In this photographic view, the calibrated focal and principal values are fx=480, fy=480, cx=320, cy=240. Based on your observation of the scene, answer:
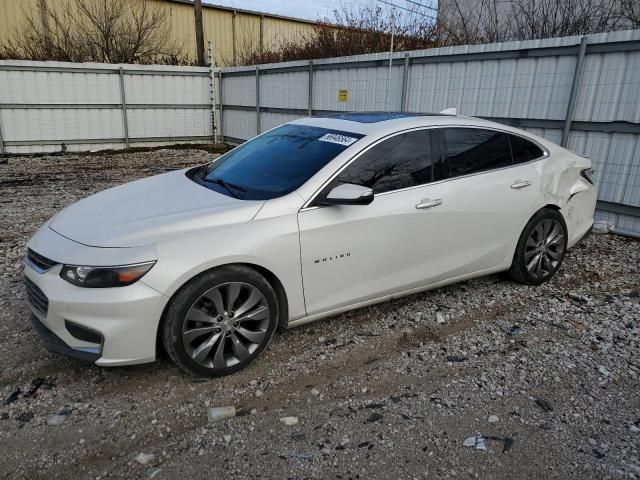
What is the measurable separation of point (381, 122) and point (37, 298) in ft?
8.68

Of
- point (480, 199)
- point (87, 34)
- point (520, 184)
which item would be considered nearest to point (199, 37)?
point (87, 34)

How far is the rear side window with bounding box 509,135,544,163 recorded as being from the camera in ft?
13.7

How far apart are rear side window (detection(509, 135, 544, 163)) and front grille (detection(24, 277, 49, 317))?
370 centimetres

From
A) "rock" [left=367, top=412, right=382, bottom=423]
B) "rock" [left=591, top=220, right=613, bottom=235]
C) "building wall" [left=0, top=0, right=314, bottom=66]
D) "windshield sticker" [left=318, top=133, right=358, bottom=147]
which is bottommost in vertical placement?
"rock" [left=367, top=412, right=382, bottom=423]

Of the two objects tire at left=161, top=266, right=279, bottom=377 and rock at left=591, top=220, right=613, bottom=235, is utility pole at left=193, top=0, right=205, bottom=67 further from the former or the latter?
tire at left=161, top=266, right=279, bottom=377

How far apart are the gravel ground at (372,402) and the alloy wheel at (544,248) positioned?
334 mm

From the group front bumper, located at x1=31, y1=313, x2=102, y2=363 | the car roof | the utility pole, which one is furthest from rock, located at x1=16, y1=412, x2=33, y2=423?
the utility pole

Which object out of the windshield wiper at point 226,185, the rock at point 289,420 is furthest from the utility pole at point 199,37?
the rock at point 289,420

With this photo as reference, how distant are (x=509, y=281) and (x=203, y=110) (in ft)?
42.8

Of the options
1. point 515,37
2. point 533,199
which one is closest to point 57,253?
point 533,199

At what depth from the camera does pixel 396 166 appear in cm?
353

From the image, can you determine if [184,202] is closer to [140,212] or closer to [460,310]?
[140,212]

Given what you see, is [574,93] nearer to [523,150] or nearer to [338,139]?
[523,150]

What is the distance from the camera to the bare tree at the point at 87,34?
16.7 meters
